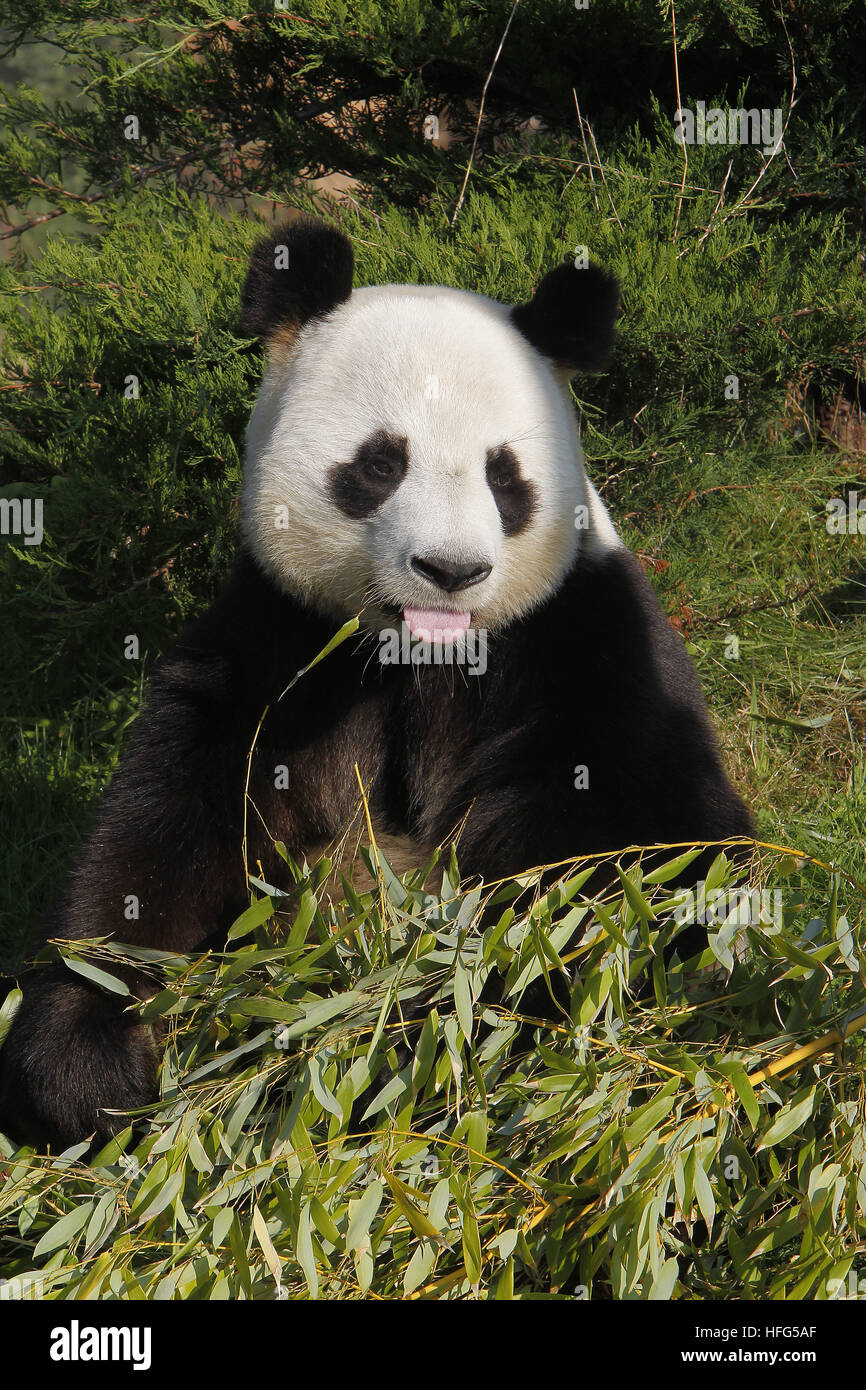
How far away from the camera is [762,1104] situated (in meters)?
2.54

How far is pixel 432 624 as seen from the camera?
2836 millimetres

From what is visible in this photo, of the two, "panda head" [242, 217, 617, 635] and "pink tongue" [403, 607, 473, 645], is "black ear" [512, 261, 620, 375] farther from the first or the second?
"pink tongue" [403, 607, 473, 645]

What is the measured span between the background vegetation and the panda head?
750 millimetres

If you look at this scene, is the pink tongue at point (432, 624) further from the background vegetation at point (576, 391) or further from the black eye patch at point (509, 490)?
the background vegetation at point (576, 391)

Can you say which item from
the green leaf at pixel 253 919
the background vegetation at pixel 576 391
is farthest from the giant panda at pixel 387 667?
the green leaf at pixel 253 919

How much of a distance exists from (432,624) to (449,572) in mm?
172

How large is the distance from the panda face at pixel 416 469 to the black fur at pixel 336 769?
138 millimetres

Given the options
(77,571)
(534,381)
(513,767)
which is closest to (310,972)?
(513,767)

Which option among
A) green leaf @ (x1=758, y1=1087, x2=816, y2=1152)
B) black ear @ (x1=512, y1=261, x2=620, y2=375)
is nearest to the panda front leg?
black ear @ (x1=512, y1=261, x2=620, y2=375)

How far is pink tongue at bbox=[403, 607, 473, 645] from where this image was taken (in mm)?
2828

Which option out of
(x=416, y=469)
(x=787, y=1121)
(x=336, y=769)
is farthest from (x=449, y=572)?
(x=787, y=1121)

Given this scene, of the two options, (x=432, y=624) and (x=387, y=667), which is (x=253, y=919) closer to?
(x=432, y=624)

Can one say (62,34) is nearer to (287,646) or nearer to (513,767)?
(287,646)

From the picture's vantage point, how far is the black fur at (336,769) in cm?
292
